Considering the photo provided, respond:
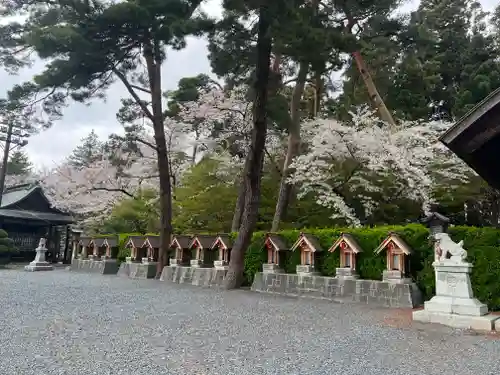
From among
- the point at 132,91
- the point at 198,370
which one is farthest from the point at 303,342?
the point at 132,91

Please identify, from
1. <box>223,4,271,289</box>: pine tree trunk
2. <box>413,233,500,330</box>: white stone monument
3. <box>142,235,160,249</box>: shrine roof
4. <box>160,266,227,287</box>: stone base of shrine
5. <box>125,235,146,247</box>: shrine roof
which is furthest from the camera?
<box>125,235,146,247</box>: shrine roof

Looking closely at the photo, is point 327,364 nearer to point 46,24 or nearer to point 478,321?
point 478,321

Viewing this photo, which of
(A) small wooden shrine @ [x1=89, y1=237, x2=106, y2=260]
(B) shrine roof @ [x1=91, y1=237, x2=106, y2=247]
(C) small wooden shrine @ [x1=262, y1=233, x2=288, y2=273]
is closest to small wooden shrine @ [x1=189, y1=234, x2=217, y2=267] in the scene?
(C) small wooden shrine @ [x1=262, y1=233, x2=288, y2=273]

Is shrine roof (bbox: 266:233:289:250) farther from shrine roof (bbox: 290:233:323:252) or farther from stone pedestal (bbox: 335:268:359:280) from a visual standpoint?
stone pedestal (bbox: 335:268:359:280)

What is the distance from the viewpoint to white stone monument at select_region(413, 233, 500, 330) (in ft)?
17.8

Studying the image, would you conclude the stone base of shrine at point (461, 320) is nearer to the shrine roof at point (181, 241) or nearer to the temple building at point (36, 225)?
the shrine roof at point (181, 241)

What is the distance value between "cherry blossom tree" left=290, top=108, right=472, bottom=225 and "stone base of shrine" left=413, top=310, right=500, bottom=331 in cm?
469

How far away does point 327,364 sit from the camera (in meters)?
3.43

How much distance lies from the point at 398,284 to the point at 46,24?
10411 millimetres

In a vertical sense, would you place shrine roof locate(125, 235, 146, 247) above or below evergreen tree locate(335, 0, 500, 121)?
below

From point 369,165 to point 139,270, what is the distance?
8216mm

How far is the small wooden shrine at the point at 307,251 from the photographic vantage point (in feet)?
28.5

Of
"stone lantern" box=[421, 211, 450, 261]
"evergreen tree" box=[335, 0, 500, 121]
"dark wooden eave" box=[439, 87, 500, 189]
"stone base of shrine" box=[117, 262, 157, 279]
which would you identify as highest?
"evergreen tree" box=[335, 0, 500, 121]

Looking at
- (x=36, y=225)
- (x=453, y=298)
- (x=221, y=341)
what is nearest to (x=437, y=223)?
(x=453, y=298)
